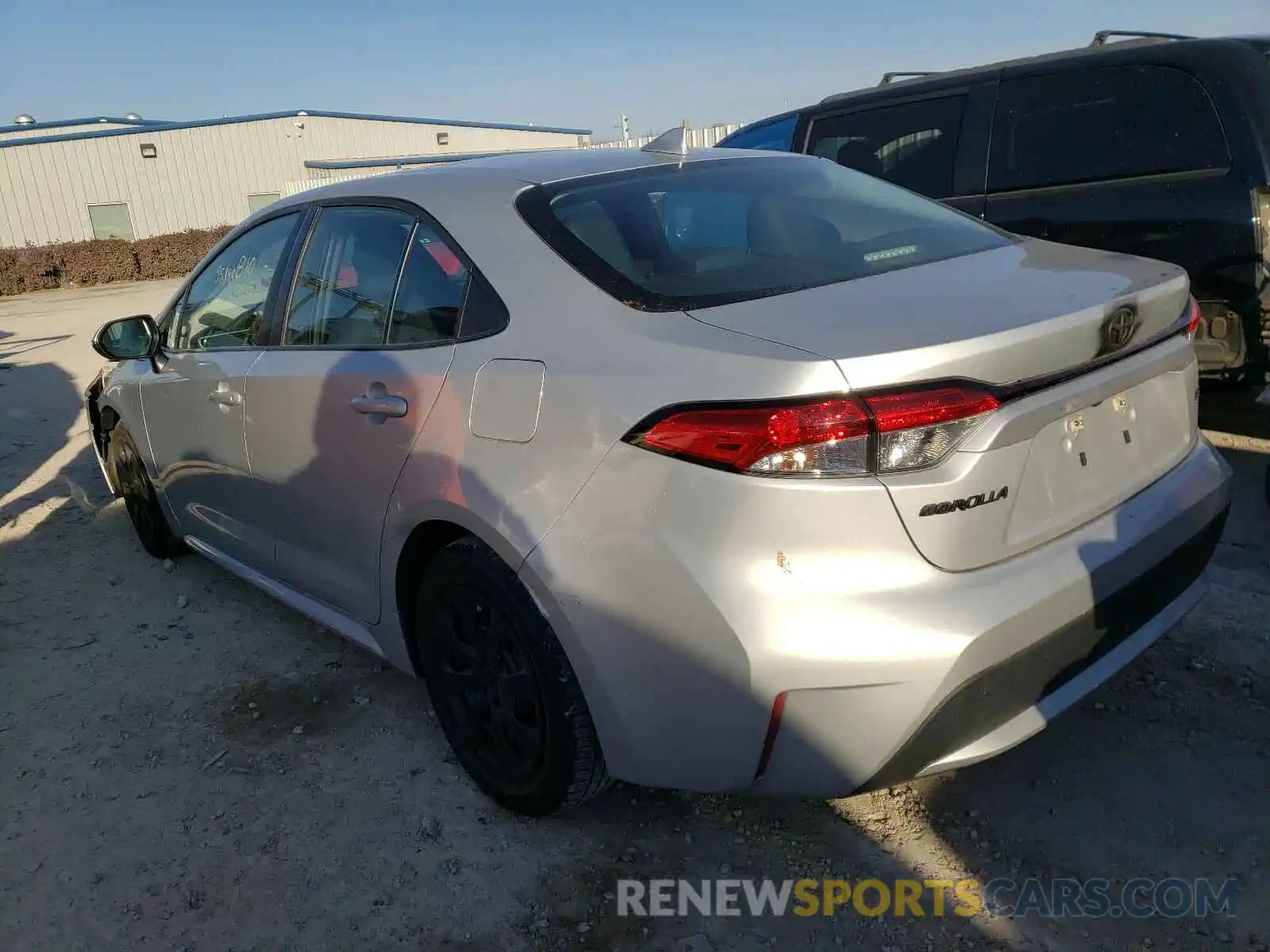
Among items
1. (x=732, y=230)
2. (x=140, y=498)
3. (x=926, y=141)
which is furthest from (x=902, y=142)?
(x=140, y=498)

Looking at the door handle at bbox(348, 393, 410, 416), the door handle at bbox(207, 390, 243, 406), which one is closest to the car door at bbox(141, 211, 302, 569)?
the door handle at bbox(207, 390, 243, 406)

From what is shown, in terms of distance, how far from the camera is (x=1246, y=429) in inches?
196

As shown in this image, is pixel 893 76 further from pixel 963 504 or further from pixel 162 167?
pixel 162 167

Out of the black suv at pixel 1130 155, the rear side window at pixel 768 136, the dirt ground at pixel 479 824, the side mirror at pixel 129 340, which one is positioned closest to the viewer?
the dirt ground at pixel 479 824

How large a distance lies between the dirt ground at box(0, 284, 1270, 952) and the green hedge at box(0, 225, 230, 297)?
2352cm

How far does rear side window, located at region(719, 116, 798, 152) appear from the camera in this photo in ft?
20.4

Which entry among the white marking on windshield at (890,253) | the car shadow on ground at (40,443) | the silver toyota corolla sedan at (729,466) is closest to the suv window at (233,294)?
the silver toyota corolla sedan at (729,466)

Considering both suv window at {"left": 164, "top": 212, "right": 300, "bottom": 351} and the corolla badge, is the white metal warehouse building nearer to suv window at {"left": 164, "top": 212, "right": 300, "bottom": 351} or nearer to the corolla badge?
suv window at {"left": 164, "top": 212, "right": 300, "bottom": 351}

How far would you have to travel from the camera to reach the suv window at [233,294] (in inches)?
130

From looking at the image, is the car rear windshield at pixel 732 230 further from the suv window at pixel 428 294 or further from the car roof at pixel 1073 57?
the car roof at pixel 1073 57

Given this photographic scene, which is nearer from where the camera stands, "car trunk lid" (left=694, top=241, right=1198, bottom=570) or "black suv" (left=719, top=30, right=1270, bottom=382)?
"car trunk lid" (left=694, top=241, right=1198, bottom=570)

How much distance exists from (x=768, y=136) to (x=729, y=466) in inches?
205

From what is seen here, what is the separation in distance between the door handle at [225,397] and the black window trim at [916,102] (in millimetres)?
3173

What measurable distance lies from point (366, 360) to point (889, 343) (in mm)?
1488
